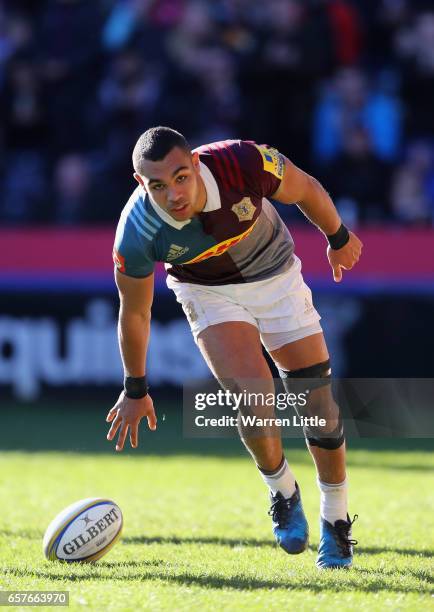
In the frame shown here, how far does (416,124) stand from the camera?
14.7 meters

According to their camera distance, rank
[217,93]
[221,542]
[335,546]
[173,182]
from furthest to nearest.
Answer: [217,93], [221,542], [335,546], [173,182]

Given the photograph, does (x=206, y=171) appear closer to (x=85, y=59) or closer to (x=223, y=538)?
(x=223, y=538)

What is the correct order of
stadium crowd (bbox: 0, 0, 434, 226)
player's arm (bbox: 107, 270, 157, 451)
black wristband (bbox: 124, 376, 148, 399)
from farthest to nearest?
stadium crowd (bbox: 0, 0, 434, 226), black wristband (bbox: 124, 376, 148, 399), player's arm (bbox: 107, 270, 157, 451)

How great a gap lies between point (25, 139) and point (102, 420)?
447 centimetres

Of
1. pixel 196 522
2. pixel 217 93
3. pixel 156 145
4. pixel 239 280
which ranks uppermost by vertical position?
pixel 217 93

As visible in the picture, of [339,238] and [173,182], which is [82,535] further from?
[339,238]

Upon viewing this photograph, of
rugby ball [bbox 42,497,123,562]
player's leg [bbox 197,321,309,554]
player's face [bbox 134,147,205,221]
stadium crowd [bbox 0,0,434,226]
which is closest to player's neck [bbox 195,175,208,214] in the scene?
player's face [bbox 134,147,205,221]

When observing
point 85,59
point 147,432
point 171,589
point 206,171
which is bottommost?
point 147,432

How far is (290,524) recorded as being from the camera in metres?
6.16

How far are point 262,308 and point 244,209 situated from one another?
0.60m

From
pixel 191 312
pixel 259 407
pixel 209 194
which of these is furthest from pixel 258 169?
pixel 259 407

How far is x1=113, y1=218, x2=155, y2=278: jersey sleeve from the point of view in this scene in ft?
18.4

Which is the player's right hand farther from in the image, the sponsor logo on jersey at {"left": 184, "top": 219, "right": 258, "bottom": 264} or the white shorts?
the sponsor logo on jersey at {"left": 184, "top": 219, "right": 258, "bottom": 264}

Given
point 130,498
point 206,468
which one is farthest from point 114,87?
point 130,498
